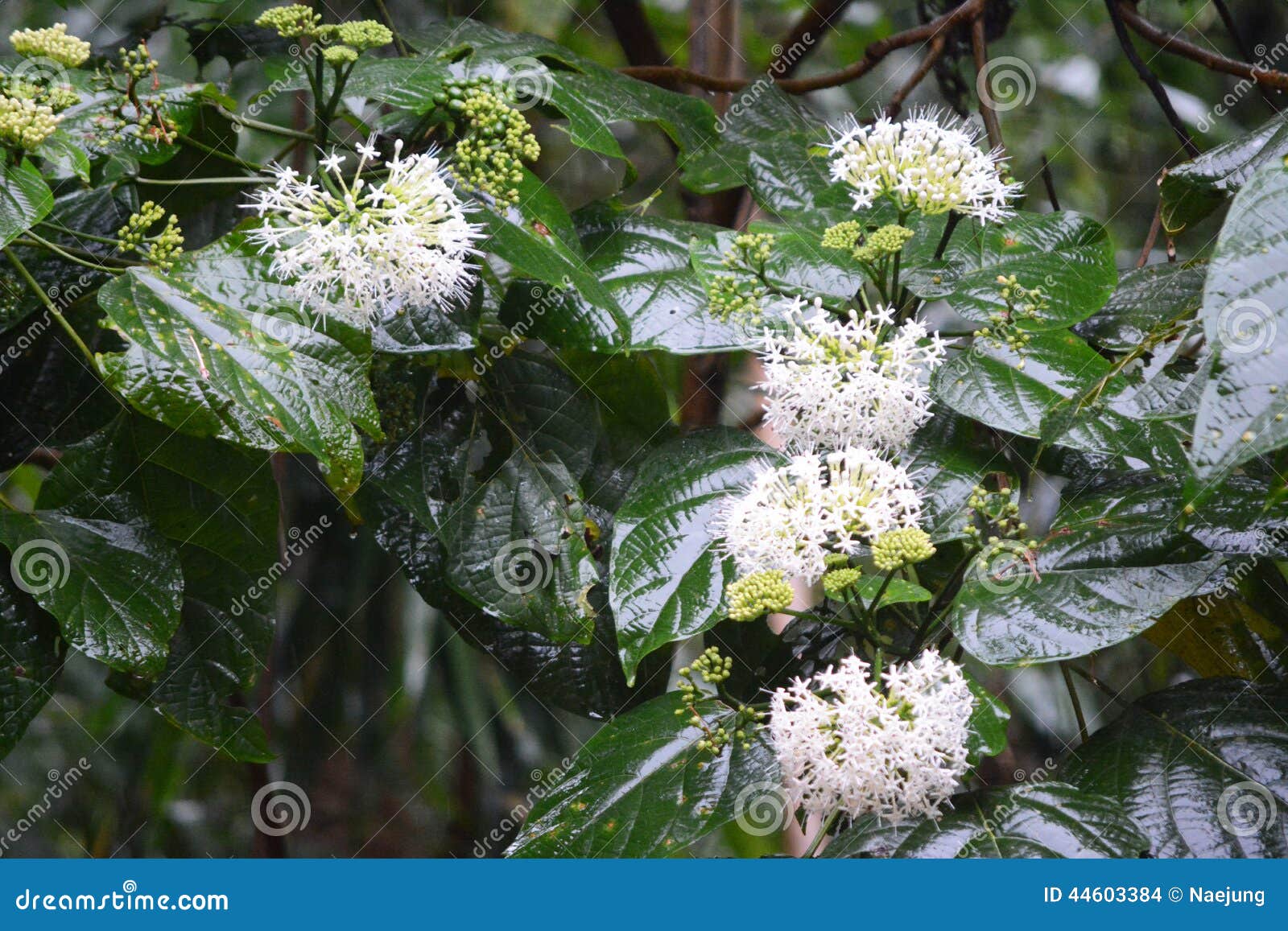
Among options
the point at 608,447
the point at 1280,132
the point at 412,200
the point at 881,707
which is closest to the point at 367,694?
the point at 608,447

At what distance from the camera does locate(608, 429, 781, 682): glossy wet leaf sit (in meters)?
0.94

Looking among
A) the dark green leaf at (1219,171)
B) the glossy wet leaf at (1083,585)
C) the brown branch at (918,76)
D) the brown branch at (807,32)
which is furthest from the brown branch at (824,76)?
the glossy wet leaf at (1083,585)

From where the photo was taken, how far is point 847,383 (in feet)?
3.11

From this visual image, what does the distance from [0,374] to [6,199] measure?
359 mm

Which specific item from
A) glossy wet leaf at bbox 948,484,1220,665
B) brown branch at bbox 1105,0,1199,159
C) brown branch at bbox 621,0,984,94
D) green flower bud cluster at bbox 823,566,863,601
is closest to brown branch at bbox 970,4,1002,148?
brown branch at bbox 621,0,984,94

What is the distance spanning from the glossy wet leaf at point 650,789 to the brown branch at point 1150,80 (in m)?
0.90

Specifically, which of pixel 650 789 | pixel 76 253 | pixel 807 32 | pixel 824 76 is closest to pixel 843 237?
pixel 650 789

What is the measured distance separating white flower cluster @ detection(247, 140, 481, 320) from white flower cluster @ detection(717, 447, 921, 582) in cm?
34

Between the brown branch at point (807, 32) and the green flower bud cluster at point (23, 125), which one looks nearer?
the green flower bud cluster at point (23, 125)

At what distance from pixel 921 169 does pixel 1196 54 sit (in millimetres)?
609

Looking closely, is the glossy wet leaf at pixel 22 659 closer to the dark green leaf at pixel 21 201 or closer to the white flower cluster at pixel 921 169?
the dark green leaf at pixel 21 201

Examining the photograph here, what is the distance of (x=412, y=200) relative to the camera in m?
0.95

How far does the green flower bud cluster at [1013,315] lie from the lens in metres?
0.97

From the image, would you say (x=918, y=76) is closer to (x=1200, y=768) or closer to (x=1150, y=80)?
(x=1150, y=80)
